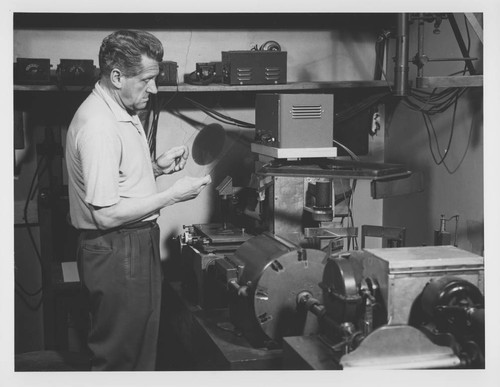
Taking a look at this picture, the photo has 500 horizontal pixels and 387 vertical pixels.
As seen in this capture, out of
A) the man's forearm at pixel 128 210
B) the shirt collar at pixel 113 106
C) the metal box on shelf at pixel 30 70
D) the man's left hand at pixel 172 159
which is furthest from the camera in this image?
the metal box on shelf at pixel 30 70

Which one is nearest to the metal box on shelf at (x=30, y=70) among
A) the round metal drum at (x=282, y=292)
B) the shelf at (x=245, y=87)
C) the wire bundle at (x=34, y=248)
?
the shelf at (x=245, y=87)

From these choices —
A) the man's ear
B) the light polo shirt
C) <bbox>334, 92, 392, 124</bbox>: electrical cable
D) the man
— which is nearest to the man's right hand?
the man

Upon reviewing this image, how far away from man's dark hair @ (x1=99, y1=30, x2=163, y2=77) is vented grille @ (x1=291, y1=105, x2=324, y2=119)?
31.1 inches

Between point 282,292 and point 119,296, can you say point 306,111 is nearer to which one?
point 282,292

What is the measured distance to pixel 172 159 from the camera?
3.02 metres

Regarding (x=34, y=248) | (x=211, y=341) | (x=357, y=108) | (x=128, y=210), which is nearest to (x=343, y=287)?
(x=211, y=341)

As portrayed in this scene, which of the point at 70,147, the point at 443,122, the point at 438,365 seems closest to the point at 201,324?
the point at 70,147

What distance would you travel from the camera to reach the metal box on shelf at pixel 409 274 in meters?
2.01

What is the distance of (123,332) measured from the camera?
2.64m

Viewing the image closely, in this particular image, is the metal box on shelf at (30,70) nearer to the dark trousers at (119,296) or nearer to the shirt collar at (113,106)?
the shirt collar at (113,106)

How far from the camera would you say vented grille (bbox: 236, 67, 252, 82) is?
3658mm

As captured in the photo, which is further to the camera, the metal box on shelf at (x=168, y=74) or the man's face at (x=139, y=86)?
the metal box on shelf at (x=168, y=74)

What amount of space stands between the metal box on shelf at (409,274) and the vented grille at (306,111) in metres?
1.22

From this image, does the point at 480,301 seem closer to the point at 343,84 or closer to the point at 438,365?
the point at 438,365
